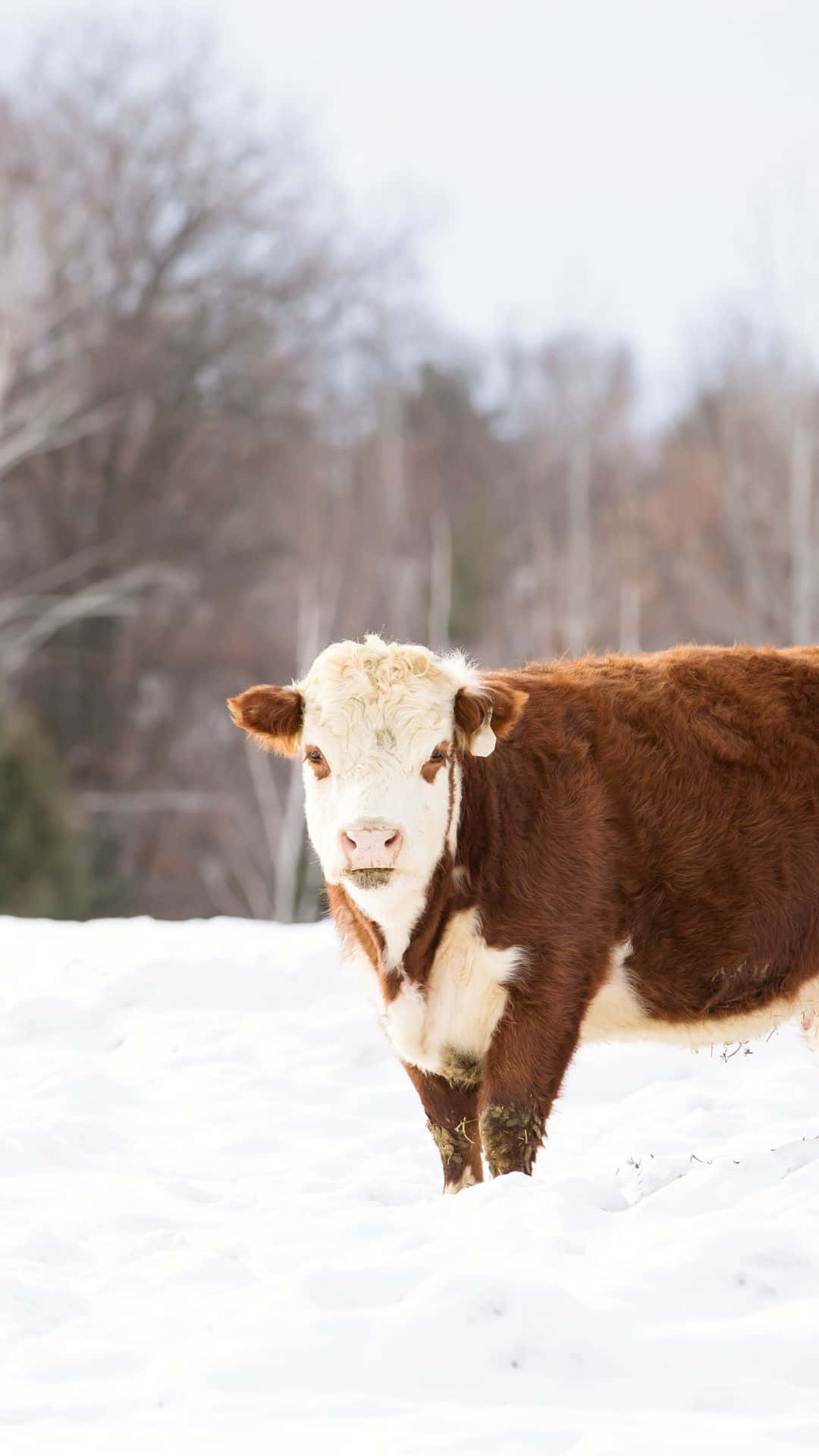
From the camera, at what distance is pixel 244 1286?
372cm

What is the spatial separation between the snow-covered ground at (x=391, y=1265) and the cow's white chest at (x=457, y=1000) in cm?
46

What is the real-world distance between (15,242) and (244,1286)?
19942mm

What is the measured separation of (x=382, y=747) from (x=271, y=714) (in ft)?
1.27

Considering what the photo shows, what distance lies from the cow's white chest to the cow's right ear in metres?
0.72

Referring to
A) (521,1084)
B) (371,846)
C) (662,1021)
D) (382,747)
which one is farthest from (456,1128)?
(382,747)

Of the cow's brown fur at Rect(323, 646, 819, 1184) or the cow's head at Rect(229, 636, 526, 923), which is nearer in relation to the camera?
the cow's head at Rect(229, 636, 526, 923)

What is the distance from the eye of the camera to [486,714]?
458cm

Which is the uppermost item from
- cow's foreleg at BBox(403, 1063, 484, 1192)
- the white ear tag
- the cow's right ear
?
the cow's right ear

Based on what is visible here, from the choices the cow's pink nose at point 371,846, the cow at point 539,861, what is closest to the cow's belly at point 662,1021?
the cow at point 539,861

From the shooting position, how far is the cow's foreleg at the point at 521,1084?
14.8ft

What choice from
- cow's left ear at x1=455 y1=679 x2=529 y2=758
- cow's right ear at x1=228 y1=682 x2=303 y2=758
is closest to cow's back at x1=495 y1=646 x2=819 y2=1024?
cow's left ear at x1=455 y1=679 x2=529 y2=758

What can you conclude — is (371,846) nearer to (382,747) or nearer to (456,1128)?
(382,747)

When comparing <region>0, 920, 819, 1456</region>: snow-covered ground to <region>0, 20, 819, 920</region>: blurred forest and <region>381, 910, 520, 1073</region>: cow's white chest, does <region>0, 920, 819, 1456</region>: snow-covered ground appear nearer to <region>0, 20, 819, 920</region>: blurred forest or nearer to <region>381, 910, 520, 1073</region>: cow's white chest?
<region>381, 910, 520, 1073</region>: cow's white chest

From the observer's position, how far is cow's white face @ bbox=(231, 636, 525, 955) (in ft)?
14.2
